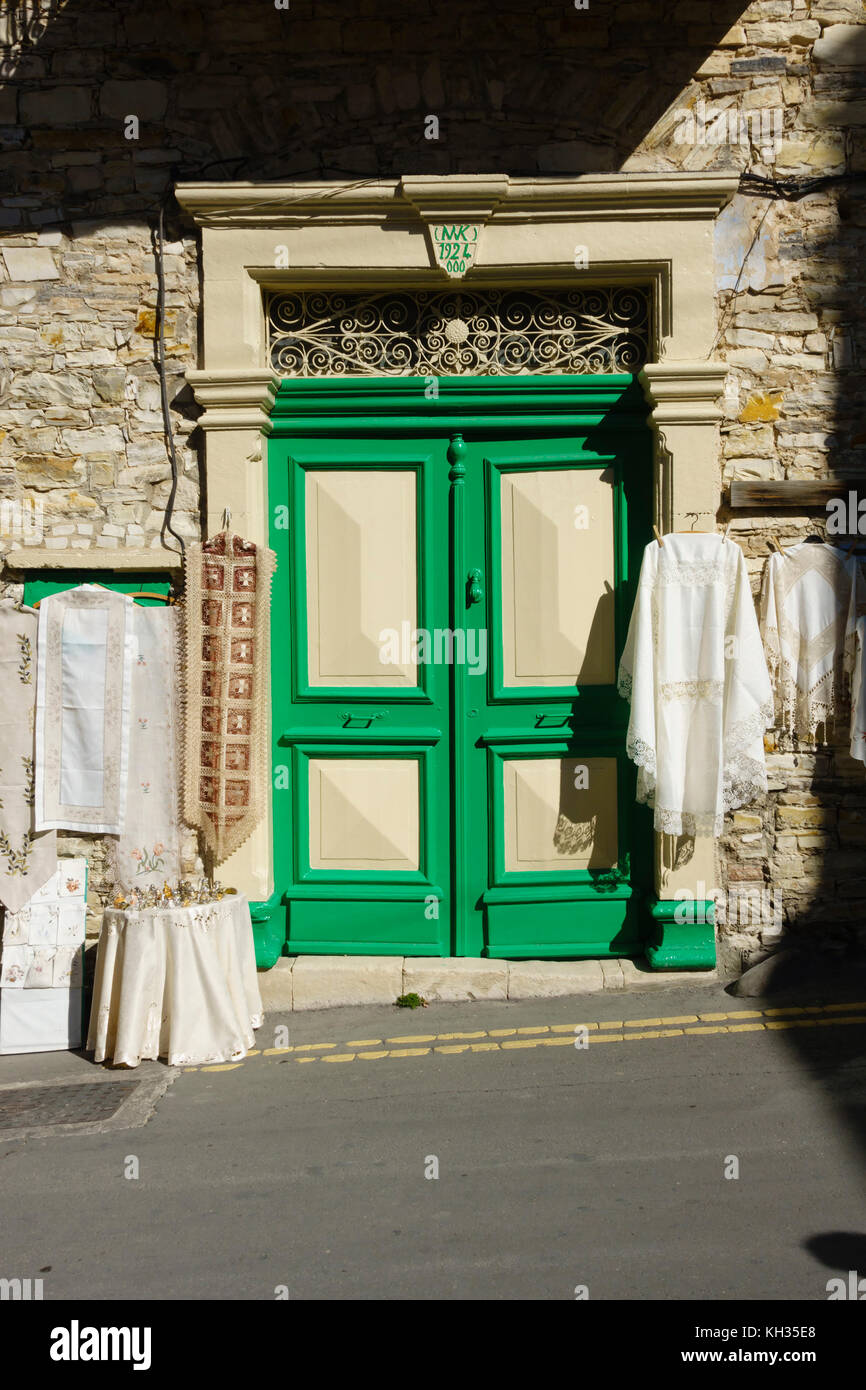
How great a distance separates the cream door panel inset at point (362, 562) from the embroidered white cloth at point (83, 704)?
906mm

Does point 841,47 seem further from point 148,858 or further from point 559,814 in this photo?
point 148,858

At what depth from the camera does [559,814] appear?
5.24m

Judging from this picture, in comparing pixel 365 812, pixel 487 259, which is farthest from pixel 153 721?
pixel 487 259

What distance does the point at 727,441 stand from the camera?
5.07m

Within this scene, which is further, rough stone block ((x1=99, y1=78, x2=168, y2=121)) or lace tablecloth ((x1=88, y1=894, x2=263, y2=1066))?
rough stone block ((x1=99, y1=78, x2=168, y2=121))

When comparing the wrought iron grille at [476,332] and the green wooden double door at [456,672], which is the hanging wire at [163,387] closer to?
the green wooden double door at [456,672]

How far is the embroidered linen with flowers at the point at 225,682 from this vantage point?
16.3ft

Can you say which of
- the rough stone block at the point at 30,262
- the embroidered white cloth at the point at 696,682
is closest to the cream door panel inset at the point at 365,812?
the embroidered white cloth at the point at 696,682

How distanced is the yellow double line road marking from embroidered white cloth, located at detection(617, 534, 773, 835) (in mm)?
823

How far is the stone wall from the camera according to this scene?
196 inches

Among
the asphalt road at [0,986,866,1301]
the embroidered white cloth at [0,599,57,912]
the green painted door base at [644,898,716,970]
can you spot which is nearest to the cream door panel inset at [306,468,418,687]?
the embroidered white cloth at [0,599,57,912]

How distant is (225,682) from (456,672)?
3.55 ft

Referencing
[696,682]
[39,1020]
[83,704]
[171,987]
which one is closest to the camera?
[171,987]

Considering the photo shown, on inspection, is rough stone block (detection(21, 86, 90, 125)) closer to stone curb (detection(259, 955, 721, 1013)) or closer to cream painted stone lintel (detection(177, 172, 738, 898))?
cream painted stone lintel (detection(177, 172, 738, 898))
